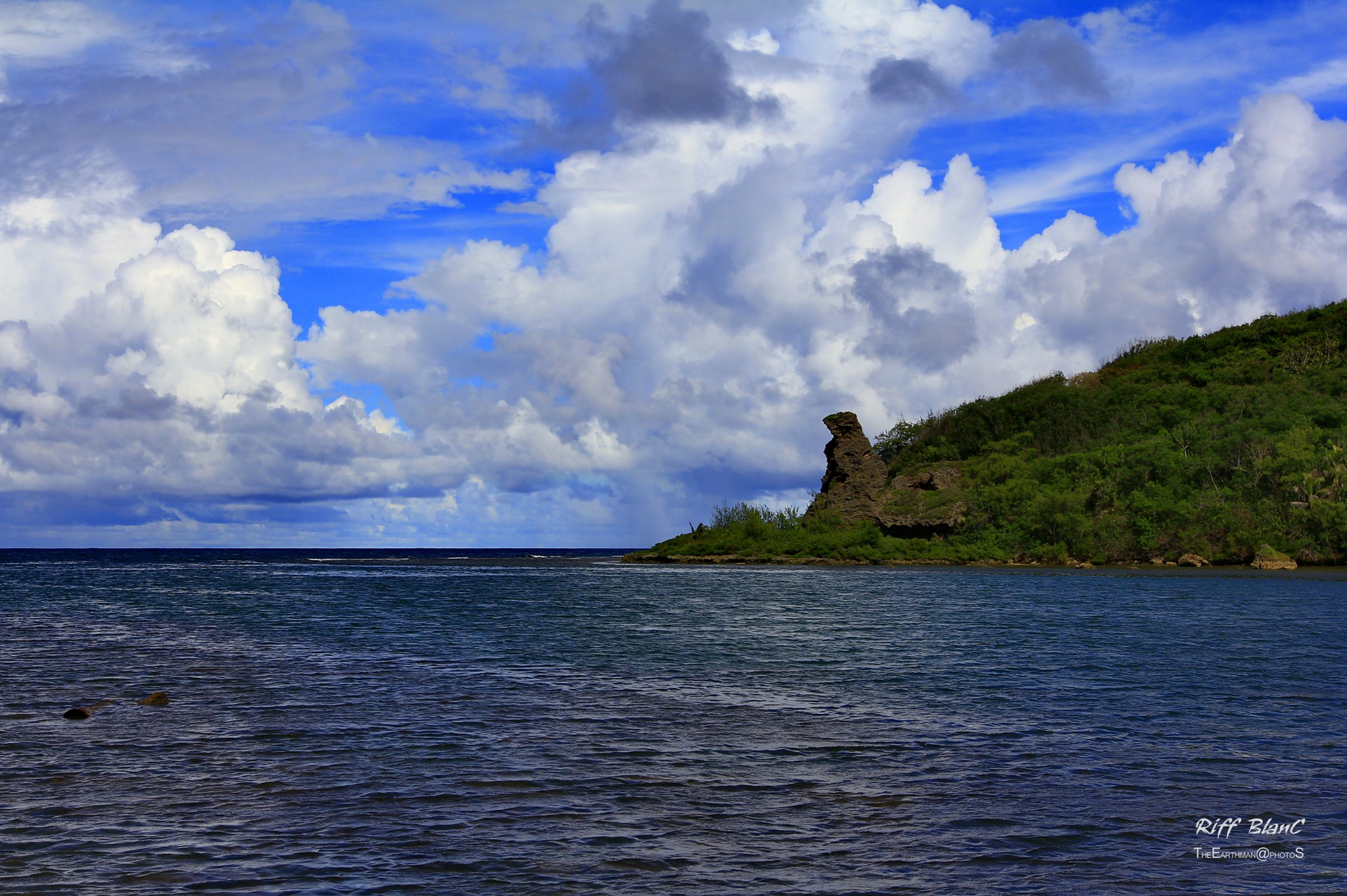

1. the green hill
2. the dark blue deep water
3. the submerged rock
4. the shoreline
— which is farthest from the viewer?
the green hill

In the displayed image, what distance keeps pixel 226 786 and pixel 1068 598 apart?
53.1 m

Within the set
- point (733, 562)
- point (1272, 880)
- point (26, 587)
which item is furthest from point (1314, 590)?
point (26, 587)

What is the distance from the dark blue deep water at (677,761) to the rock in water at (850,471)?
81563 mm

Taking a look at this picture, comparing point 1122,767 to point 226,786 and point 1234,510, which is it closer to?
point 226,786

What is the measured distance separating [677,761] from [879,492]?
360 feet

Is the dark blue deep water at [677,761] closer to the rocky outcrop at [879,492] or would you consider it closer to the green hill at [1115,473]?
the green hill at [1115,473]

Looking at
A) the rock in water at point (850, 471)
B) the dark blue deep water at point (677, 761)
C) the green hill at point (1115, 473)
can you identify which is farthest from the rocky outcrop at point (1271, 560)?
the dark blue deep water at point (677, 761)

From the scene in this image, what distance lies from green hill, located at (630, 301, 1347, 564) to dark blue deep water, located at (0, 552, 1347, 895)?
2419 inches

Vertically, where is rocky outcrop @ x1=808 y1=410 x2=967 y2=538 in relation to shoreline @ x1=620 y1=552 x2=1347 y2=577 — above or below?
above

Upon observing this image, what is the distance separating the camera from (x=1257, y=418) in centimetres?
10881

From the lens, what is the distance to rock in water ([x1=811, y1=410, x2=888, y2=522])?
123 metres

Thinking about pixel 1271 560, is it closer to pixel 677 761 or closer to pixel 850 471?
pixel 850 471

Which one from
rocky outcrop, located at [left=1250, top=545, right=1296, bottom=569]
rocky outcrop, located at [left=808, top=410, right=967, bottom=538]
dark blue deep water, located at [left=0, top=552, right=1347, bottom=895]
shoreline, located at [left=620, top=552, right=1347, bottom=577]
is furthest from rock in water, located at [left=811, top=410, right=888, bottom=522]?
dark blue deep water, located at [left=0, top=552, right=1347, bottom=895]

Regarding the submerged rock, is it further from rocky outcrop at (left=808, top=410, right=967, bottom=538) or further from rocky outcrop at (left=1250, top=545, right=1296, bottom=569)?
rocky outcrop at (left=808, top=410, right=967, bottom=538)
